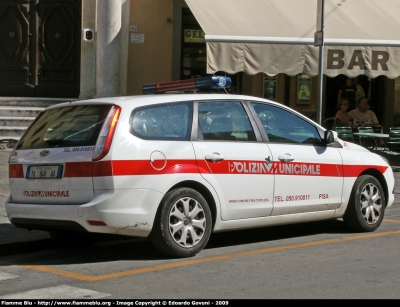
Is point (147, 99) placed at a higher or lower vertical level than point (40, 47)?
lower

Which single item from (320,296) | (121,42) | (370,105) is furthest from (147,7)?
(320,296)

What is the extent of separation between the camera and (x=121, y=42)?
17297mm

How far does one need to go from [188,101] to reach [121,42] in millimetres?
9883

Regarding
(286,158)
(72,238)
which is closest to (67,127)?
(72,238)

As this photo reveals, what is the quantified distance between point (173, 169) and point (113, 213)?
0.71 m

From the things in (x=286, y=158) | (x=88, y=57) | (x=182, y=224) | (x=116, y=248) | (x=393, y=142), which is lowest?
(x=116, y=248)

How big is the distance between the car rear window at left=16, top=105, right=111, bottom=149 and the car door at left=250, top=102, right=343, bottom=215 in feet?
5.76

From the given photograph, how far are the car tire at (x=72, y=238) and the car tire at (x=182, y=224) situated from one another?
1090 mm

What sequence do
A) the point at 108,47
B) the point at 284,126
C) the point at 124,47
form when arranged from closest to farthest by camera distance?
the point at 284,126, the point at 108,47, the point at 124,47

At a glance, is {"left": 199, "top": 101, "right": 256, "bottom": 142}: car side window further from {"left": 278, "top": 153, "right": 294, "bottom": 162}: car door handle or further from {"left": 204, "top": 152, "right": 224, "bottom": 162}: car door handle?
{"left": 278, "top": 153, "right": 294, "bottom": 162}: car door handle

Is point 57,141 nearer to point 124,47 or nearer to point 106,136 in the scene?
point 106,136

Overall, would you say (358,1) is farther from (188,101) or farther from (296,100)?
(188,101)

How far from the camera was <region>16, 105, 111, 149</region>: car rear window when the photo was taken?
7188 millimetres

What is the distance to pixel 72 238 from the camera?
8.16m
